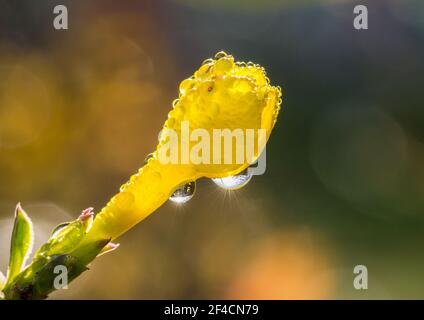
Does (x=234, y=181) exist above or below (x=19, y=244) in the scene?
above

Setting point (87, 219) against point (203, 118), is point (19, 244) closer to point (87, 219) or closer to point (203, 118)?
point (87, 219)

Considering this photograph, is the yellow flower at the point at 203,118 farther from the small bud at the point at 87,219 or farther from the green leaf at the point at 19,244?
the green leaf at the point at 19,244

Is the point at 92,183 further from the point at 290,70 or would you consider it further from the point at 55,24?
the point at 290,70

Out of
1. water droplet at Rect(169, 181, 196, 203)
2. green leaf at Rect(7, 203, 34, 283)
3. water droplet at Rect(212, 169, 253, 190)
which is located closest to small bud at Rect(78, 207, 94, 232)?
green leaf at Rect(7, 203, 34, 283)

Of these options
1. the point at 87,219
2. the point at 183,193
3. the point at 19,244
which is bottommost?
the point at 19,244

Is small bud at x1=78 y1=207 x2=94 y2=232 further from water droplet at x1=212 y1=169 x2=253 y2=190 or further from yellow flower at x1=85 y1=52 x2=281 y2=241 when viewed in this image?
water droplet at x1=212 y1=169 x2=253 y2=190

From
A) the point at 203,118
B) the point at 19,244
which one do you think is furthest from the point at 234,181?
the point at 19,244

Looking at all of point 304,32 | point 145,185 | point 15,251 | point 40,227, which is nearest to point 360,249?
point 304,32

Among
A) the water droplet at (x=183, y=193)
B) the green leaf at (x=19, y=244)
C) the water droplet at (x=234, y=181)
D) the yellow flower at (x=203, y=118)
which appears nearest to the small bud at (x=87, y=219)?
the yellow flower at (x=203, y=118)
